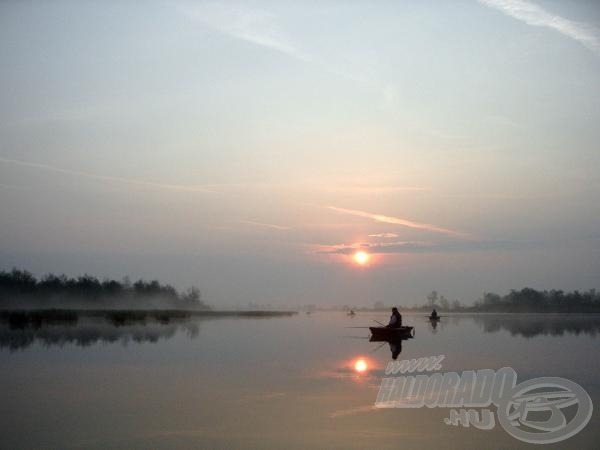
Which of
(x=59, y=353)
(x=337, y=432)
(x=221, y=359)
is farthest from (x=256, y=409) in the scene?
(x=59, y=353)

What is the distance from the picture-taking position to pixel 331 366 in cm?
3059

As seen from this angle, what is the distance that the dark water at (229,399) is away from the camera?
15203mm

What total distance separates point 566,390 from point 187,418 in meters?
13.4

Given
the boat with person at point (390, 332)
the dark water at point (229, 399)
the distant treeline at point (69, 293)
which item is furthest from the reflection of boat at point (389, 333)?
the distant treeline at point (69, 293)

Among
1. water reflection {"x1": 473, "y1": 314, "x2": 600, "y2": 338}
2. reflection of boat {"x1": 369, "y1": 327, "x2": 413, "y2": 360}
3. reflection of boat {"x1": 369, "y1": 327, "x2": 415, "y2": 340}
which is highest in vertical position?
reflection of boat {"x1": 369, "y1": 327, "x2": 415, "y2": 340}

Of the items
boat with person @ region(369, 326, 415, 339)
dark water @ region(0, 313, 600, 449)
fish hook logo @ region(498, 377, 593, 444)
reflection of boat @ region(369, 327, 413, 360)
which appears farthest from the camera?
boat with person @ region(369, 326, 415, 339)

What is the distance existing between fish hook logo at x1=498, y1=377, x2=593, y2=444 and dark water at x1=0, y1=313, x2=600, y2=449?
0.37 m

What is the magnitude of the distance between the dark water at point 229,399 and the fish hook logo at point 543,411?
0.37 meters

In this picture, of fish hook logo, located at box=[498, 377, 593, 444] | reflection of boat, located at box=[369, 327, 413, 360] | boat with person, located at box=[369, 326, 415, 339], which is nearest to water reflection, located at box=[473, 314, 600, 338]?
reflection of boat, located at box=[369, 327, 413, 360]

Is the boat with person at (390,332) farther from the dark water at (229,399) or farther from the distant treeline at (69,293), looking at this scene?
the distant treeline at (69,293)

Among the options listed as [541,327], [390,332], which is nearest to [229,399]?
[390,332]

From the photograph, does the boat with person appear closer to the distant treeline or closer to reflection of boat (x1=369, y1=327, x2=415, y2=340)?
reflection of boat (x1=369, y1=327, x2=415, y2=340)

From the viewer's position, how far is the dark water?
15.2 metres

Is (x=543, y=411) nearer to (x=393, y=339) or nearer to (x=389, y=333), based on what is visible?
(x=393, y=339)
